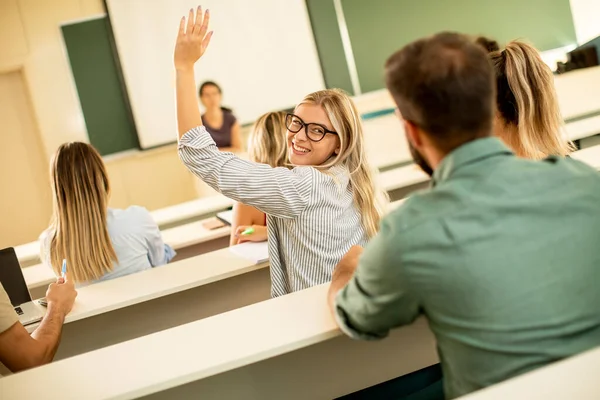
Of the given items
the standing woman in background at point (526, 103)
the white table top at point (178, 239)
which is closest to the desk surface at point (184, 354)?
the standing woman in background at point (526, 103)

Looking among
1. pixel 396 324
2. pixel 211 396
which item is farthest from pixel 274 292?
pixel 396 324

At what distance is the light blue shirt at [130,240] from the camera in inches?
112

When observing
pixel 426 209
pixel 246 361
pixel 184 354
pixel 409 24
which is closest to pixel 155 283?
pixel 184 354

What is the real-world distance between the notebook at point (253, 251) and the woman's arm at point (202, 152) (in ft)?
2.57

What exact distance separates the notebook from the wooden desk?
0.73m

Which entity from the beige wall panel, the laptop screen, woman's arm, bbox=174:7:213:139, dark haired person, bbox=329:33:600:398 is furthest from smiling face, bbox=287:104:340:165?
the beige wall panel

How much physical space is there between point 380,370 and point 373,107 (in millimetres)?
5096

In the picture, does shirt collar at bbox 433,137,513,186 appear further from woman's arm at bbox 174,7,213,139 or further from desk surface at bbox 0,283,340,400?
woman's arm at bbox 174,7,213,139

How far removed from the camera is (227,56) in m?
6.56

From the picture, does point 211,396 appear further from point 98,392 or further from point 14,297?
point 14,297

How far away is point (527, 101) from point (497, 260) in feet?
4.15

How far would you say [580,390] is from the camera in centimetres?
108

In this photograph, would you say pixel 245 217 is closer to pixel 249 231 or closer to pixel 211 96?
pixel 249 231

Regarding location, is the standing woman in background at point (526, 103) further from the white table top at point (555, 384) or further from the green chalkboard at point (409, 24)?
the green chalkboard at point (409, 24)
